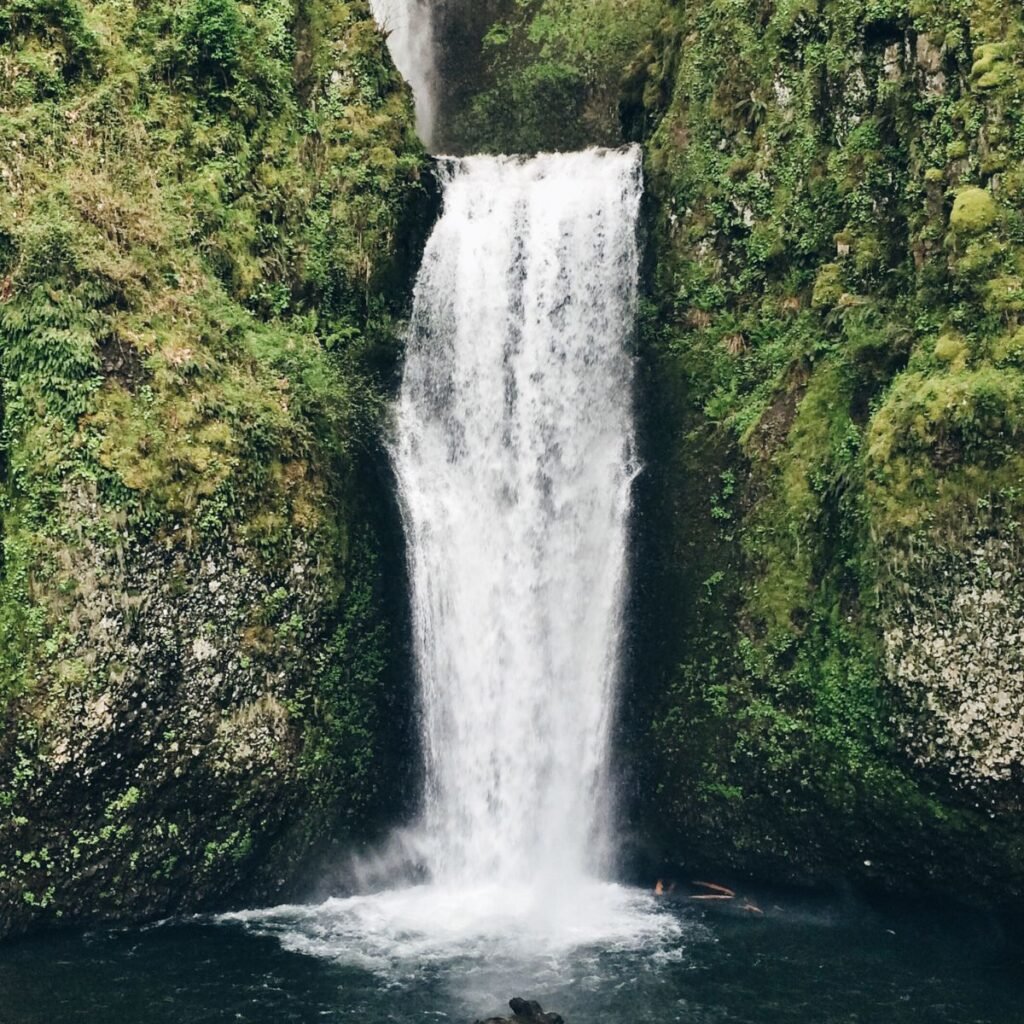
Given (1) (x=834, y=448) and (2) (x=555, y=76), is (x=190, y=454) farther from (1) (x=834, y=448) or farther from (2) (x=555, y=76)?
(2) (x=555, y=76)

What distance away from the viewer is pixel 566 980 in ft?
41.5

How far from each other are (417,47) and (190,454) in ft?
47.7

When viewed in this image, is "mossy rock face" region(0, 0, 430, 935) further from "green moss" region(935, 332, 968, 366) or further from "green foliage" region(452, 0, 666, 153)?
"green moss" region(935, 332, 968, 366)

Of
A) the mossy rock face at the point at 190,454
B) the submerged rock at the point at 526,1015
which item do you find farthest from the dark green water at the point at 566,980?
the mossy rock face at the point at 190,454

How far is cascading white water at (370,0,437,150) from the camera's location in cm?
2500

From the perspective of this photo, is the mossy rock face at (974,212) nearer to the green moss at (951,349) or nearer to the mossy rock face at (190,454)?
the green moss at (951,349)

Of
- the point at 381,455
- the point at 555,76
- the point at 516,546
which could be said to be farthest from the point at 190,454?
the point at 555,76

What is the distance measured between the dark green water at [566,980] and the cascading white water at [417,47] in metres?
17.7

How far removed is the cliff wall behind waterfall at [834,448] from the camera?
13594 millimetres

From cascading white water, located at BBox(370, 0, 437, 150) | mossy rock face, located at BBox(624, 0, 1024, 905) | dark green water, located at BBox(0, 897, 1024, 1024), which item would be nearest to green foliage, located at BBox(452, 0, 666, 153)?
cascading white water, located at BBox(370, 0, 437, 150)

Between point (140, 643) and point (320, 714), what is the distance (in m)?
A: 2.87

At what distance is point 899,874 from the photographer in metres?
14.8

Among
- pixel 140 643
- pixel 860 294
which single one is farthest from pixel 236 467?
pixel 860 294

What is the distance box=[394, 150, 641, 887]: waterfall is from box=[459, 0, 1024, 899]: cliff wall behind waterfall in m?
0.68
